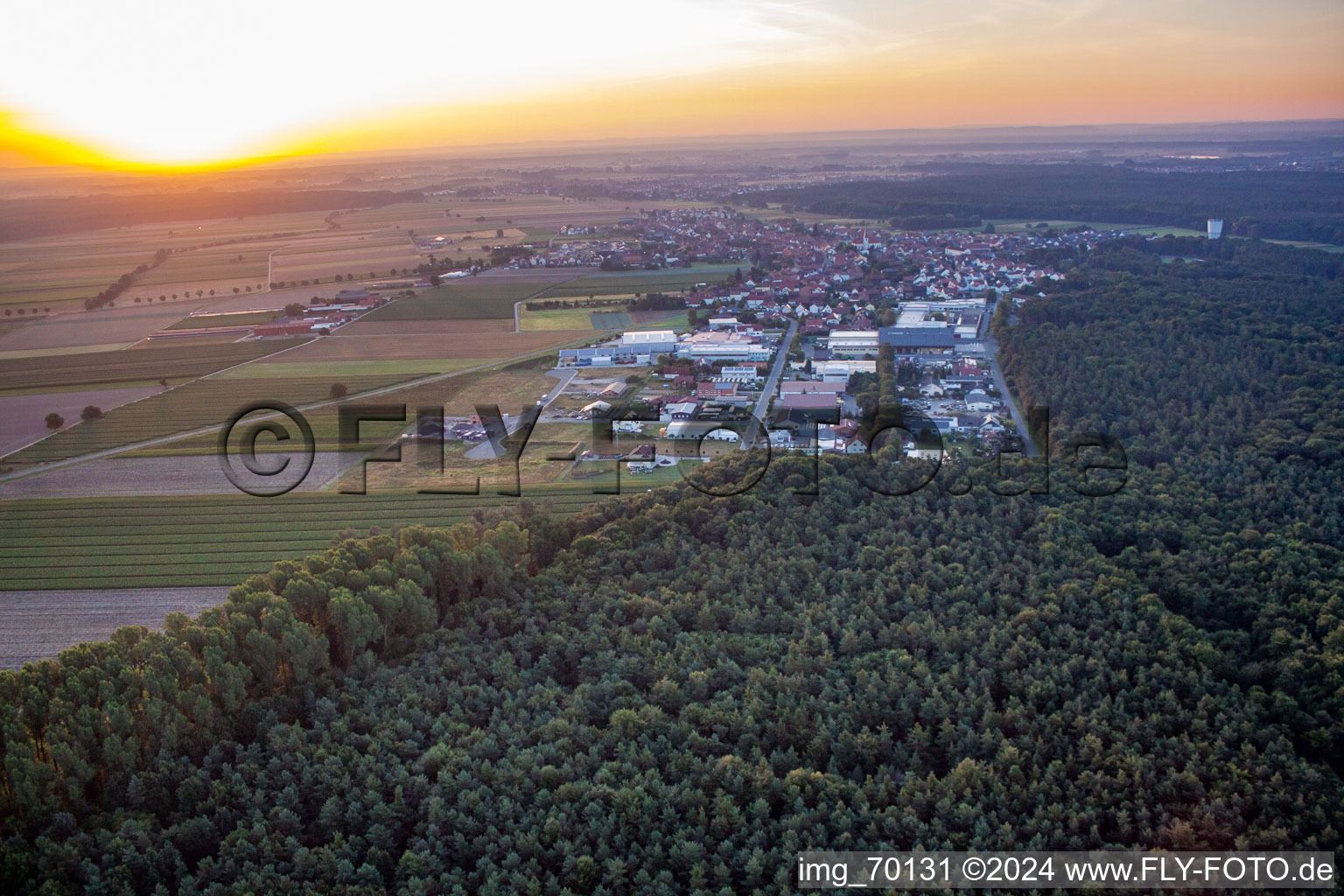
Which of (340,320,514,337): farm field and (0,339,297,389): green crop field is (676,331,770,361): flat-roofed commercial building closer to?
(340,320,514,337): farm field

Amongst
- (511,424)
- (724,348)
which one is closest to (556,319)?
(724,348)

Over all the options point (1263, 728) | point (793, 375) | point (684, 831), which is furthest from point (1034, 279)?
point (684, 831)

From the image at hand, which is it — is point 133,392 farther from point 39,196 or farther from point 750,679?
point 750,679

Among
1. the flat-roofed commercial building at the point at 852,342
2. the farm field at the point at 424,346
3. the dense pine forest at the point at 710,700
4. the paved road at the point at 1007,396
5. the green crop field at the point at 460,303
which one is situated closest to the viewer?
the dense pine forest at the point at 710,700

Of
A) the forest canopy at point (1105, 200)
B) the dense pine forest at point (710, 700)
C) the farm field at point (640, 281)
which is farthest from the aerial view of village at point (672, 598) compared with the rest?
the forest canopy at point (1105, 200)

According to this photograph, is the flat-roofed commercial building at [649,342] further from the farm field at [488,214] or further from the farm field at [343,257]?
the farm field at [488,214]

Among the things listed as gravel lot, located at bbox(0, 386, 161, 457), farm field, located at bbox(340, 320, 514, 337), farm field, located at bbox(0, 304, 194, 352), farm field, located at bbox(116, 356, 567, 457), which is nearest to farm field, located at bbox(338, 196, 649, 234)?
farm field, located at bbox(340, 320, 514, 337)
